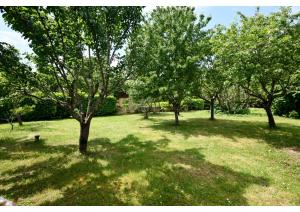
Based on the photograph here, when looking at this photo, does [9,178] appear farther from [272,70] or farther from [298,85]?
[298,85]

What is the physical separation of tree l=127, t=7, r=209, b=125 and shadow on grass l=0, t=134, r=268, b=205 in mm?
8658

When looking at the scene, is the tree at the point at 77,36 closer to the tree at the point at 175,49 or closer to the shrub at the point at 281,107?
the tree at the point at 175,49

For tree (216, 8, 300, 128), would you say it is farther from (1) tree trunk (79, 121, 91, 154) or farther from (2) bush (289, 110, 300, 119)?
(2) bush (289, 110, 300, 119)

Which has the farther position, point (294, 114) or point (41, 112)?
point (294, 114)

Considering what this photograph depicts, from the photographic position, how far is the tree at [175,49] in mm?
19859

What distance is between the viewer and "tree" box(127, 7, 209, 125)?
1986 centimetres

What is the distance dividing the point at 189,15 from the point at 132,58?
436 inches

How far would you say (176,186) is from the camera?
8.23 m

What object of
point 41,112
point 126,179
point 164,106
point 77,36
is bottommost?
point 126,179

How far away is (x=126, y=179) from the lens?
884 centimetres

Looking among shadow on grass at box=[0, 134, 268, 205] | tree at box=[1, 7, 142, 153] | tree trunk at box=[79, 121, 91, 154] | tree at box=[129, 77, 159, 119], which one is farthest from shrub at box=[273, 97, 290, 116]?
tree trunk at box=[79, 121, 91, 154]

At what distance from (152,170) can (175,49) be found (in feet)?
42.7

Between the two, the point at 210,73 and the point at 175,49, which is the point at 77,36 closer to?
the point at 175,49

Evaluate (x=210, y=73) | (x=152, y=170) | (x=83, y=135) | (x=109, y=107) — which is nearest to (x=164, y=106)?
(x=109, y=107)
